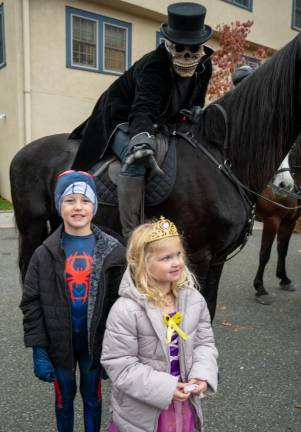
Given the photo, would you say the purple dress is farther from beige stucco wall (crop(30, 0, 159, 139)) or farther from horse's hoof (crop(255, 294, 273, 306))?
beige stucco wall (crop(30, 0, 159, 139))

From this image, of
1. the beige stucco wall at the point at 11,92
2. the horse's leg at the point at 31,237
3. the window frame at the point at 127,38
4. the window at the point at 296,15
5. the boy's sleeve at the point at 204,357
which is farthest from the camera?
the window at the point at 296,15

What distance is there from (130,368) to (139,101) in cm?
160

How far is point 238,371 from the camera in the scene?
3137 mm

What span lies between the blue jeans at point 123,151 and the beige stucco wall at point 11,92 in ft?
29.2

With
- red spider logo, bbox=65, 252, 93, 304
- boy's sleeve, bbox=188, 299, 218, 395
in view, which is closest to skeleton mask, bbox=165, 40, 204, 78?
red spider logo, bbox=65, 252, 93, 304

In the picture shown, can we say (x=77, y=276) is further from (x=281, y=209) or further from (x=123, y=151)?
(x=281, y=209)

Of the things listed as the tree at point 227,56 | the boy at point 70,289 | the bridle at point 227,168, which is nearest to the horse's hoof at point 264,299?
the bridle at point 227,168

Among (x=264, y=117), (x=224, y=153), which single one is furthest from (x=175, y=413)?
(x=264, y=117)

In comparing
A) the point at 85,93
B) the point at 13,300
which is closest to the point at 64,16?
the point at 85,93

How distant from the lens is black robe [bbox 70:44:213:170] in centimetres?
255

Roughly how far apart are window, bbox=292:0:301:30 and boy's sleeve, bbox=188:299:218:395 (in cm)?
1643

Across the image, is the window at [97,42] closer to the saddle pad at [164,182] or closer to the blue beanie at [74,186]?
the saddle pad at [164,182]

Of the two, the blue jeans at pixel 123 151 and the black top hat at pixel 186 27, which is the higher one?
the black top hat at pixel 186 27

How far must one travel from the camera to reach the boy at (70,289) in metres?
1.90
